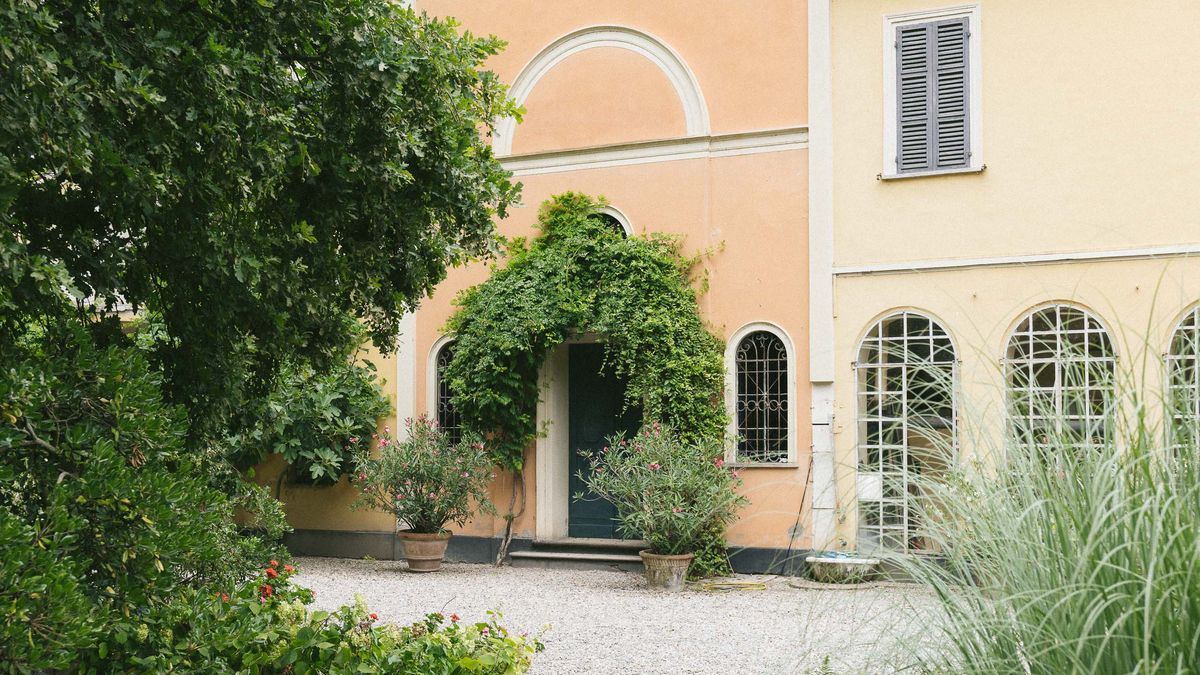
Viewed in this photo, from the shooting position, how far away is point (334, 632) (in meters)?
4.59

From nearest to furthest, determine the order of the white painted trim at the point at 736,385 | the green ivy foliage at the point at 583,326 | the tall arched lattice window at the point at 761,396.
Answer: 1. the white painted trim at the point at 736,385
2. the green ivy foliage at the point at 583,326
3. the tall arched lattice window at the point at 761,396

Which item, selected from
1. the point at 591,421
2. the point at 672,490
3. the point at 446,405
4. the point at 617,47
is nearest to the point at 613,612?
the point at 672,490

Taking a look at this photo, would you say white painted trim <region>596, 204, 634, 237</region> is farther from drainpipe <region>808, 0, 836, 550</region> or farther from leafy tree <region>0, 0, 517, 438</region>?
leafy tree <region>0, 0, 517, 438</region>

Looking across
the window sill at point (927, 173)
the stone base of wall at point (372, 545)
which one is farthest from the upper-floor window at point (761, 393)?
the stone base of wall at point (372, 545)

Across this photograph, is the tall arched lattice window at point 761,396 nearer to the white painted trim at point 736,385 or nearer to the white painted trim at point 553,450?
the white painted trim at point 736,385

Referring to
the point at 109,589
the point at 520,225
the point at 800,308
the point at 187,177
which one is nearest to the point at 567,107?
the point at 520,225

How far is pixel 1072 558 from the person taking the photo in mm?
2473

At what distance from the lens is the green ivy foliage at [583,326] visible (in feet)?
37.4

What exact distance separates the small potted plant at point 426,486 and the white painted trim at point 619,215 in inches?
113

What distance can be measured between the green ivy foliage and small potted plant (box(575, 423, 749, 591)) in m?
0.52

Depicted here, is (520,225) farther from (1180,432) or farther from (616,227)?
(1180,432)

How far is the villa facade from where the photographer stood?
33.6 ft

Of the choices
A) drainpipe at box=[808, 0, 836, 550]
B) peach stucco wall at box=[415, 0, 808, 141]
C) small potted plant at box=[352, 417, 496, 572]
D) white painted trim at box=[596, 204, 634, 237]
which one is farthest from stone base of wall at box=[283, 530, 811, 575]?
peach stucco wall at box=[415, 0, 808, 141]

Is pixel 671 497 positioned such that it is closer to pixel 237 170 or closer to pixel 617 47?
pixel 617 47
